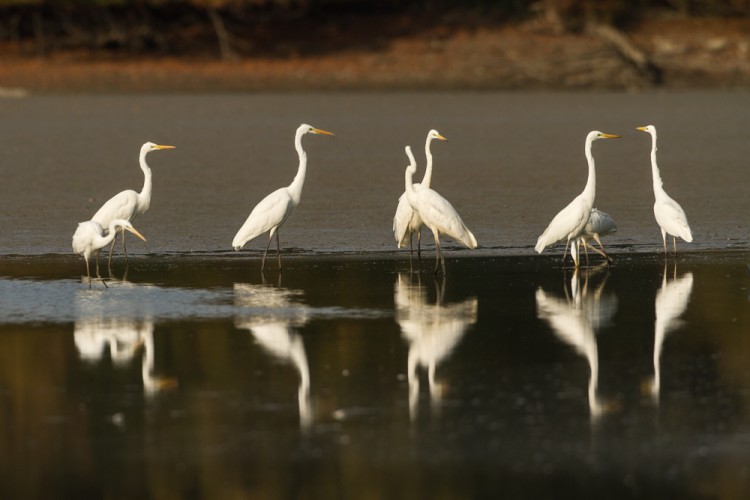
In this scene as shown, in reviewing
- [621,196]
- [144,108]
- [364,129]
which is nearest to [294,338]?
[621,196]

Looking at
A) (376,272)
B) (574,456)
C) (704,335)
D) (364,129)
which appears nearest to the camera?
(574,456)

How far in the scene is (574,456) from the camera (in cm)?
681

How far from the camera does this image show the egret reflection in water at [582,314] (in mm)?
9047

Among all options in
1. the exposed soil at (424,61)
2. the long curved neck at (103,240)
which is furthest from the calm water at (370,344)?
the exposed soil at (424,61)

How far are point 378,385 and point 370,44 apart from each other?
2925 cm

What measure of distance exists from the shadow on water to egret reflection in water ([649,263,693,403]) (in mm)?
35

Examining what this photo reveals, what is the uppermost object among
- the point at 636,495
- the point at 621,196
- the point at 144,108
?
the point at 144,108

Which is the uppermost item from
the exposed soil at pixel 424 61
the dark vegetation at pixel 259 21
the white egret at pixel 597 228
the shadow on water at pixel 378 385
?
the dark vegetation at pixel 259 21

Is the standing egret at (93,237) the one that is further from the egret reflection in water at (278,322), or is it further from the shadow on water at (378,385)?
the egret reflection in water at (278,322)

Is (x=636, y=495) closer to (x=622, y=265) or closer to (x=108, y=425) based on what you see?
(x=108, y=425)

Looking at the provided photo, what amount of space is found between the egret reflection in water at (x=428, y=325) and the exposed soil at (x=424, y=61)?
2121cm

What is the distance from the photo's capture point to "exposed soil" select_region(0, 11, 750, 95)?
3266 cm

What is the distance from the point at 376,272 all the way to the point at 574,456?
6.09m

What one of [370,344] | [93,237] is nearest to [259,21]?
[93,237]
